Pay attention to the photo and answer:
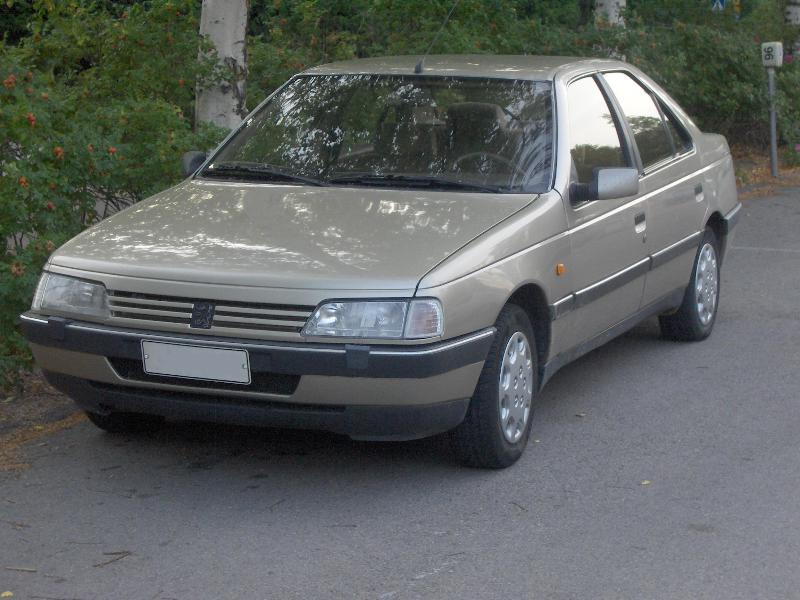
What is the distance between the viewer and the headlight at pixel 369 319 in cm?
488

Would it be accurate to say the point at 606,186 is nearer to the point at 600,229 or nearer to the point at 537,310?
the point at 600,229

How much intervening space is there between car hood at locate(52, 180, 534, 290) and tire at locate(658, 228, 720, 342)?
2306 millimetres

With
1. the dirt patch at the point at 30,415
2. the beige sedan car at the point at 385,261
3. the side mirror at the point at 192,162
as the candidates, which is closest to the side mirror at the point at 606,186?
the beige sedan car at the point at 385,261

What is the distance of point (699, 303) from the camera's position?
313 inches

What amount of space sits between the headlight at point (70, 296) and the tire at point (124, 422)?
2.32 ft

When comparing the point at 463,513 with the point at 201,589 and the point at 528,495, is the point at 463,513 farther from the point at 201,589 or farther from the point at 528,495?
the point at 201,589

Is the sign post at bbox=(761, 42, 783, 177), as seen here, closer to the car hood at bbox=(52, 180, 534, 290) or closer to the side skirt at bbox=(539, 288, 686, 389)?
the side skirt at bbox=(539, 288, 686, 389)

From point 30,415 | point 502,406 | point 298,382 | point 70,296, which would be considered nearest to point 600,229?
point 502,406

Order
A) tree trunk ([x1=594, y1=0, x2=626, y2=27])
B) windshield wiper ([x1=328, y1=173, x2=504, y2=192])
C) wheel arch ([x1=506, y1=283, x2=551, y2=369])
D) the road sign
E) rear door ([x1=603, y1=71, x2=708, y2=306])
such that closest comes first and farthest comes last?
wheel arch ([x1=506, y1=283, x2=551, y2=369]) → windshield wiper ([x1=328, y1=173, x2=504, y2=192]) → rear door ([x1=603, y1=71, x2=708, y2=306]) → the road sign → tree trunk ([x1=594, y1=0, x2=626, y2=27])

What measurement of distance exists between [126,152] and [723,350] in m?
3.60

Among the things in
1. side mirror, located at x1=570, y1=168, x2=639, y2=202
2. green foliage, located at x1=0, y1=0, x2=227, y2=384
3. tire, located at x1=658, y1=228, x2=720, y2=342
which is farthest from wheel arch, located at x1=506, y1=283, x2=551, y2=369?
green foliage, located at x1=0, y1=0, x2=227, y2=384

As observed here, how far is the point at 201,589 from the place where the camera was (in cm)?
435

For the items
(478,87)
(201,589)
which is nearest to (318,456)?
(201,589)

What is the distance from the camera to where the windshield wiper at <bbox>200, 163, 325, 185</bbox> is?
617 centimetres
